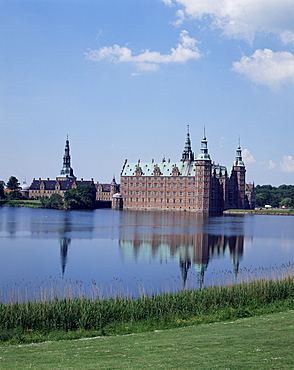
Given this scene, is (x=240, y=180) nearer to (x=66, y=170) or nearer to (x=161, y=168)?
(x=161, y=168)

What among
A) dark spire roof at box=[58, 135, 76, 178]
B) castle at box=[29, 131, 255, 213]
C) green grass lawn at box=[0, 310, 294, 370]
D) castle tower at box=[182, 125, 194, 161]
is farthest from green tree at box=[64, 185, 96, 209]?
green grass lawn at box=[0, 310, 294, 370]

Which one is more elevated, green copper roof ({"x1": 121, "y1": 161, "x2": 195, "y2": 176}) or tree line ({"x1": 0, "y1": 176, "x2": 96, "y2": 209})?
green copper roof ({"x1": 121, "y1": 161, "x2": 195, "y2": 176})

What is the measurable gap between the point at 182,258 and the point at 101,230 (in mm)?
24026

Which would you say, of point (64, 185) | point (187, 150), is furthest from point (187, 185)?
point (64, 185)

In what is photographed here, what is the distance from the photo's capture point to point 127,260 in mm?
34938

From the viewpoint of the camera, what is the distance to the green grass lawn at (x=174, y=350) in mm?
10453

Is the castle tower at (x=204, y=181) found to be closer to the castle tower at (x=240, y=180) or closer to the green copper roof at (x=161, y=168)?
the green copper roof at (x=161, y=168)

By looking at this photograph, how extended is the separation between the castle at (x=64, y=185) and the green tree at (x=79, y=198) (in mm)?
31834

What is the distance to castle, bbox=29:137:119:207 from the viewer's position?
15825 cm

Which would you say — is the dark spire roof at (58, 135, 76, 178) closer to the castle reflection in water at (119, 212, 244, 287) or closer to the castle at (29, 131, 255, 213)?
the castle at (29, 131, 255, 213)

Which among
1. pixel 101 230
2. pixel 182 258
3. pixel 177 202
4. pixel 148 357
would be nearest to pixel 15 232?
pixel 101 230

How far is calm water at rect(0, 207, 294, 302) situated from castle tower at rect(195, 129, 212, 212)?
59.3 meters

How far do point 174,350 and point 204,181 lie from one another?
105 metres

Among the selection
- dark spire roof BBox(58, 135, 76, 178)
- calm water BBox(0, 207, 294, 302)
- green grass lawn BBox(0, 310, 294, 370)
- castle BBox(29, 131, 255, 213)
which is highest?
dark spire roof BBox(58, 135, 76, 178)
